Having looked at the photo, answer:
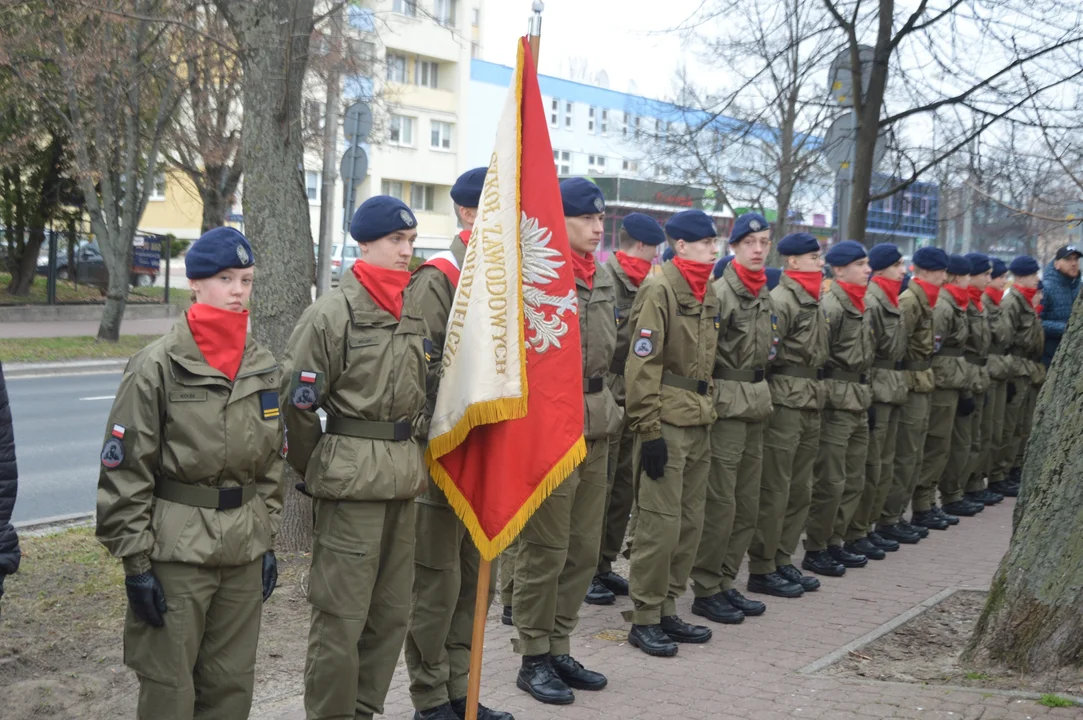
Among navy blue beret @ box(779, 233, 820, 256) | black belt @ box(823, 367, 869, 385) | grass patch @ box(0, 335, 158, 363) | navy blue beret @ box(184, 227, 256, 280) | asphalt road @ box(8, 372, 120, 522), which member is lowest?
asphalt road @ box(8, 372, 120, 522)

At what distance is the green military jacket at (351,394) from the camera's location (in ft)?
14.7

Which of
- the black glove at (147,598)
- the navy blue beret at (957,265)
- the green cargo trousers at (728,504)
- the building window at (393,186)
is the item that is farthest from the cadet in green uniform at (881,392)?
the building window at (393,186)

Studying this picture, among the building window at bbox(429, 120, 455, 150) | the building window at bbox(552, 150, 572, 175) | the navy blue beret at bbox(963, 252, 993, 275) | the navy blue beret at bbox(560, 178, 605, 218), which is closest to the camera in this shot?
the navy blue beret at bbox(560, 178, 605, 218)

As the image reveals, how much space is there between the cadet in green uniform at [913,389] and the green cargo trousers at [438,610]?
546 cm

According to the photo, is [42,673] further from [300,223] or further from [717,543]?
[717,543]

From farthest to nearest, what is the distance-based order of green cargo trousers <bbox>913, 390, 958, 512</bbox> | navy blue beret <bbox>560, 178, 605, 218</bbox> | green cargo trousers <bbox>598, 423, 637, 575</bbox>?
1. green cargo trousers <bbox>913, 390, 958, 512</bbox>
2. green cargo trousers <bbox>598, 423, 637, 575</bbox>
3. navy blue beret <bbox>560, 178, 605, 218</bbox>

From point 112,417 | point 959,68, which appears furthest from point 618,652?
point 959,68

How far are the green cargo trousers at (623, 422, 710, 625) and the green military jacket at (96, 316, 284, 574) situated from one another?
2716 mm

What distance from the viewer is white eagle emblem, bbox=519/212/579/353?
509 cm

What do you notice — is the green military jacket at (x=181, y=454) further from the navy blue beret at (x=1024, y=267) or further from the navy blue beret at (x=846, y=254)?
the navy blue beret at (x=1024, y=267)

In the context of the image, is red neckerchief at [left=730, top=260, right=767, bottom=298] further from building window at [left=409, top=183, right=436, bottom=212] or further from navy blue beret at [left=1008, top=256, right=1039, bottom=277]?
building window at [left=409, top=183, right=436, bottom=212]

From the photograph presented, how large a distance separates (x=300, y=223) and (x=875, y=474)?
4.88 metres

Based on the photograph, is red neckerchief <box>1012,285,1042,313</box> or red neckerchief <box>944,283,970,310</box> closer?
red neckerchief <box>944,283,970,310</box>

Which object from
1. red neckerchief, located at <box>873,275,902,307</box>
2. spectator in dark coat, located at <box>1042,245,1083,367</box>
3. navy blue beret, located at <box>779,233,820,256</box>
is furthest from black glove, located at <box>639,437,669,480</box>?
spectator in dark coat, located at <box>1042,245,1083,367</box>
